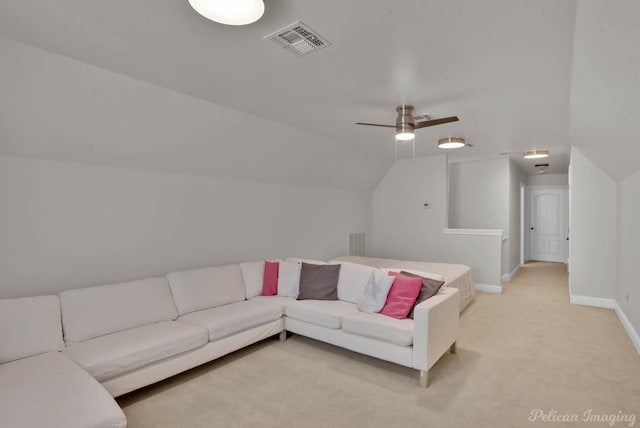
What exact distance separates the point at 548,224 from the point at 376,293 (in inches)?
325

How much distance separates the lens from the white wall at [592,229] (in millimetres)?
4922

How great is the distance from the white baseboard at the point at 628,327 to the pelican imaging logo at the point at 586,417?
1.57 metres

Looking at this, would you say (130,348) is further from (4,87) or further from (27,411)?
(4,87)

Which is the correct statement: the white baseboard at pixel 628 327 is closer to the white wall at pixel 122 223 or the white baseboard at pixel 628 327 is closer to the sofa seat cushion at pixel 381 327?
the sofa seat cushion at pixel 381 327

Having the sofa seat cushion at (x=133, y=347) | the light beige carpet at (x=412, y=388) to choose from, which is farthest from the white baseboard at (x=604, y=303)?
the sofa seat cushion at (x=133, y=347)

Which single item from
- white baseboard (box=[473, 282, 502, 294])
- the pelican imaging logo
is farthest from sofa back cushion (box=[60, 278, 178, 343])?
white baseboard (box=[473, 282, 502, 294])

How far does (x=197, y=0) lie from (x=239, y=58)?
91cm

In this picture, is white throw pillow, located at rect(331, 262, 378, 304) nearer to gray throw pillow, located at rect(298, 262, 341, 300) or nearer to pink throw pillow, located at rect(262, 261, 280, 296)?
gray throw pillow, located at rect(298, 262, 341, 300)

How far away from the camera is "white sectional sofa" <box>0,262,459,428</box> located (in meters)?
1.92

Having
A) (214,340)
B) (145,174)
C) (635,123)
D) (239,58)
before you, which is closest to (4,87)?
(145,174)

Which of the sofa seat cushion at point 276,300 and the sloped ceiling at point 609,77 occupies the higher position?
the sloped ceiling at point 609,77

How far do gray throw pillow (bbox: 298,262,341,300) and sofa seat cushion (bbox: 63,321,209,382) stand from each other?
4.18 ft

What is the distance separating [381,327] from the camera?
3.02m

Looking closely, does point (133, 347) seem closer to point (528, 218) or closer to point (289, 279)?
point (289, 279)
